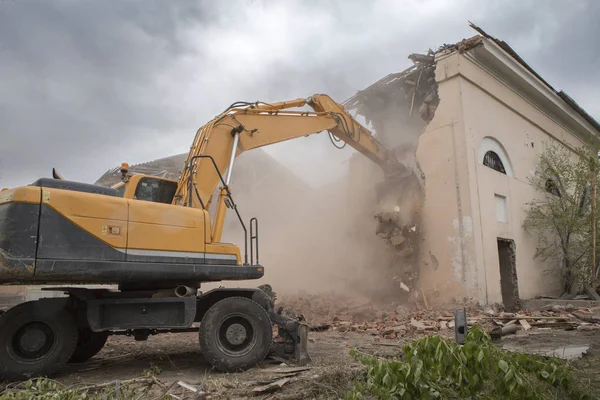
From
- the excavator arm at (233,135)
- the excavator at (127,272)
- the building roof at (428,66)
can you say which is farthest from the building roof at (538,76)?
the excavator at (127,272)

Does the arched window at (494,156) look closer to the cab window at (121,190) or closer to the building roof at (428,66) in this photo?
the building roof at (428,66)

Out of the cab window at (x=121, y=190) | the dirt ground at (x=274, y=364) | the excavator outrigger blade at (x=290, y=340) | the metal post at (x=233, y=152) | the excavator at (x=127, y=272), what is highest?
the metal post at (x=233, y=152)

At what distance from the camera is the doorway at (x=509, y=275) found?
12.3 m

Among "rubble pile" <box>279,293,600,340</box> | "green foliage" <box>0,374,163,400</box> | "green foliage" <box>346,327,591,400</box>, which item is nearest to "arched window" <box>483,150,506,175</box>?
"rubble pile" <box>279,293,600,340</box>

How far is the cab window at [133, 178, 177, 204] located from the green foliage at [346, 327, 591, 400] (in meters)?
4.27

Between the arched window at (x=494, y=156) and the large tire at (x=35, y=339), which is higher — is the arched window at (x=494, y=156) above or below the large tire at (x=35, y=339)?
above

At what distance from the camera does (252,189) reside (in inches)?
823

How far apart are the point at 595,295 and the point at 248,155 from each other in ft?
53.7

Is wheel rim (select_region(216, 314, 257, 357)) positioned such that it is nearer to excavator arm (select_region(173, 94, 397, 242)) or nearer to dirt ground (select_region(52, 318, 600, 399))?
dirt ground (select_region(52, 318, 600, 399))

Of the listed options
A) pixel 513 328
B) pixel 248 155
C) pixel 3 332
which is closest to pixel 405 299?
pixel 513 328

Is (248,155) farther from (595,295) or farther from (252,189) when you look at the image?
(595,295)

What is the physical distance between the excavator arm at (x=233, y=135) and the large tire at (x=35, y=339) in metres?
2.15

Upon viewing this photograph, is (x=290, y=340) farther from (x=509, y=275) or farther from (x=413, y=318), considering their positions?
(x=509, y=275)

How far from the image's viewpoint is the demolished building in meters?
11.0
